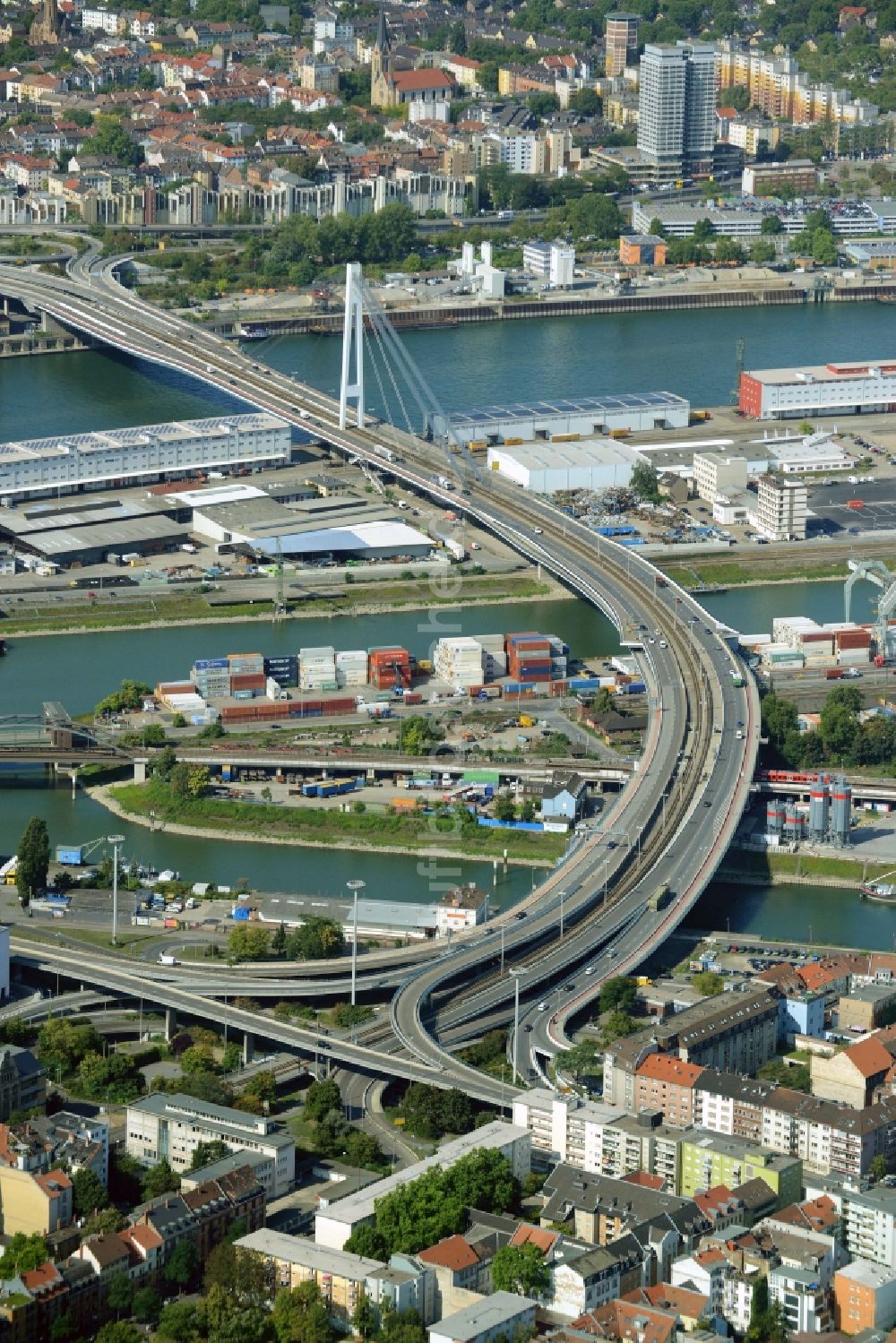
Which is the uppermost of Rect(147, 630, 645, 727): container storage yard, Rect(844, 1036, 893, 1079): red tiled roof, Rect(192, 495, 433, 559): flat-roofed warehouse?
Rect(192, 495, 433, 559): flat-roofed warehouse

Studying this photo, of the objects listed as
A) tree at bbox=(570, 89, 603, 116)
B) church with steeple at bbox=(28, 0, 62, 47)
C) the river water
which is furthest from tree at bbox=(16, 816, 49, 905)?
church with steeple at bbox=(28, 0, 62, 47)

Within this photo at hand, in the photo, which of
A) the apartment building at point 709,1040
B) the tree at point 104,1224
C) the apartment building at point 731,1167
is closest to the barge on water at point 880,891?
the apartment building at point 709,1040

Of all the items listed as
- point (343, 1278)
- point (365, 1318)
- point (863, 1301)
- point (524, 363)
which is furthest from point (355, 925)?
point (524, 363)

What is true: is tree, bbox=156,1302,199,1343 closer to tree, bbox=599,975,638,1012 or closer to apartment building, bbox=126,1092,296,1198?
apartment building, bbox=126,1092,296,1198

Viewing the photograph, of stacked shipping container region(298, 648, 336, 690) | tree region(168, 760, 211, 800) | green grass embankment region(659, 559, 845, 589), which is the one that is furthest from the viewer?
green grass embankment region(659, 559, 845, 589)

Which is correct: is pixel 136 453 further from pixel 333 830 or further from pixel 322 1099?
pixel 322 1099
